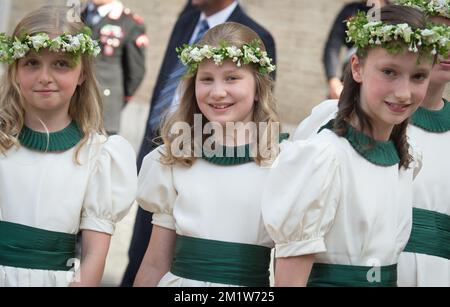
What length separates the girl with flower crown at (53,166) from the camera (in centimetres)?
457

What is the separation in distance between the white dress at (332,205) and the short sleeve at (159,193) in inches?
20.9

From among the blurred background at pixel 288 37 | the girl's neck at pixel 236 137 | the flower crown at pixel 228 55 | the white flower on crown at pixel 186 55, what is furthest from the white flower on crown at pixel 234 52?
the blurred background at pixel 288 37

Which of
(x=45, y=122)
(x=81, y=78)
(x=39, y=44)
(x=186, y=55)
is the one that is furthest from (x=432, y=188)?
(x=39, y=44)

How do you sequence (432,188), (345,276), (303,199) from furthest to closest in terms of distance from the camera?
(432,188), (345,276), (303,199)

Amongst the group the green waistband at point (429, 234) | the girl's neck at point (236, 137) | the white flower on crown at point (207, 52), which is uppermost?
the white flower on crown at point (207, 52)

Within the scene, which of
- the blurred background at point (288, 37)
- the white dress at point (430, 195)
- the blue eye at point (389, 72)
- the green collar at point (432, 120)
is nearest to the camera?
the blue eye at point (389, 72)

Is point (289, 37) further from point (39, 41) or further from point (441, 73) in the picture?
point (39, 41)

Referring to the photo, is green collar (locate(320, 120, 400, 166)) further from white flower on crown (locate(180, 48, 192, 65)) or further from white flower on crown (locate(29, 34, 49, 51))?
white flower on crown (locate(29, 34, 49, 51))

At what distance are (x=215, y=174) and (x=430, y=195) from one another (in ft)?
3.40

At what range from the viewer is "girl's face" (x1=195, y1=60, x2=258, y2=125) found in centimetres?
479

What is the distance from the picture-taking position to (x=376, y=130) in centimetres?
454

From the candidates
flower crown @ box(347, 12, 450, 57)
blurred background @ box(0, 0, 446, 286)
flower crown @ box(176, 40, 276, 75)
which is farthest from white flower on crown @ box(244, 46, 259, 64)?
blurred background @ box(0, 0, 446, 286)

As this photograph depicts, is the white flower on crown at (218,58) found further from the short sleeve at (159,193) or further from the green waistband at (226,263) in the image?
the green waistband at (226,263)

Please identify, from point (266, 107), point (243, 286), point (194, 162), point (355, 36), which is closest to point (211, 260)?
point (243, 286)
